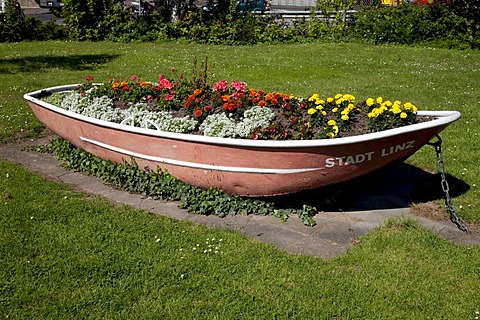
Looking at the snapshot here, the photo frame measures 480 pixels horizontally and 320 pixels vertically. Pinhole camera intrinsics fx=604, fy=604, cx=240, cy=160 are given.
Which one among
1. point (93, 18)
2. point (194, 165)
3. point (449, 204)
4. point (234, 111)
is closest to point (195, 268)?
point (194, 165)

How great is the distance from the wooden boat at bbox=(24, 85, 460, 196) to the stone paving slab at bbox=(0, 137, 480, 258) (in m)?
0.32

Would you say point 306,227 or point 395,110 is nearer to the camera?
point 306,227

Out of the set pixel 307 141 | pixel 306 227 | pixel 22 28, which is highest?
pixel 307 141

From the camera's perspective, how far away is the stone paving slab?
5.27 m

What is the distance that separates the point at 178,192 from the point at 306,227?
1399mm

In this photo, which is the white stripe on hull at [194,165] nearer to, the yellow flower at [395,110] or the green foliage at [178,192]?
the green foliage at [178,192]

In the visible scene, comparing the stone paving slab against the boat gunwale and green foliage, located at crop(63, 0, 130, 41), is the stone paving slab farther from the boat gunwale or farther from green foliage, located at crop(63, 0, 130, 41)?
green foliage, located at crop(63, 0, 130, 41)

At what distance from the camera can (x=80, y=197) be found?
250 inches

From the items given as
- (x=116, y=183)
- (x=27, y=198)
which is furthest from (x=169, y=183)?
(x=27, y=198)

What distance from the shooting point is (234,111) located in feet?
20.9

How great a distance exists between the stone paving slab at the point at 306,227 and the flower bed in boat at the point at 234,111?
79 cm

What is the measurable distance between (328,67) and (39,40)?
10.5m

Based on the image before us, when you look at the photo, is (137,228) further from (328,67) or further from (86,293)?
(328,67)

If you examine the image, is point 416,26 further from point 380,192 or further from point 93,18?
point 380,192
